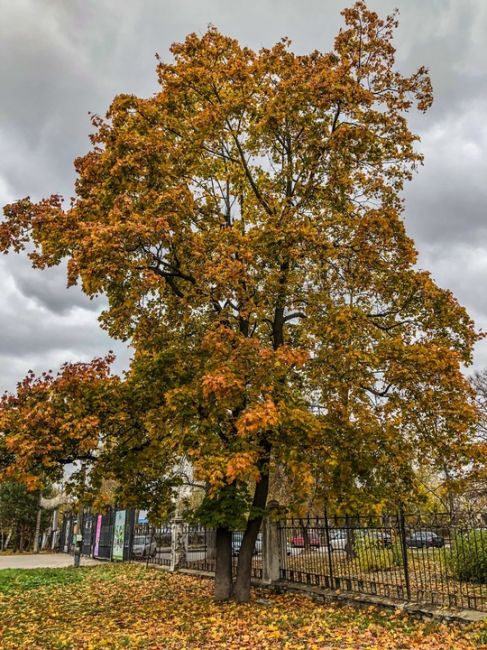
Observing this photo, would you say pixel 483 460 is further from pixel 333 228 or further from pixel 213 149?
pixel 213 149

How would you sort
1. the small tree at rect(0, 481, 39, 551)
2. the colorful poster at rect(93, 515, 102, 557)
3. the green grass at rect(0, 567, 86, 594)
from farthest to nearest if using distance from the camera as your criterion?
1. the small tree at rect(0, 481, 39, 551)
2. the colorful poster at rect(93, 515, 102, 557)
3. the green grass at rect(0, 567, 86, 594)

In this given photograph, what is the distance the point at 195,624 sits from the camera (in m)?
8.41

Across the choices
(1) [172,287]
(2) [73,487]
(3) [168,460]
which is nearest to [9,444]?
(2) [73,487]

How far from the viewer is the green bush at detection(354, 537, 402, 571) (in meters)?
9.98

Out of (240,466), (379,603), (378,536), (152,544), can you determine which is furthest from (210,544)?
(240,466)

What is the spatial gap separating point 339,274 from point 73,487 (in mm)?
7060

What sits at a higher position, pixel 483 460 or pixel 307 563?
pixel 483 460

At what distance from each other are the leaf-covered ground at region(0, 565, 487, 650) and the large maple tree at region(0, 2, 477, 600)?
4.44ft

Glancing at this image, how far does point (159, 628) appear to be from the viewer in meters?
8.28

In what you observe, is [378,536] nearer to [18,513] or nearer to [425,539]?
[425,539]

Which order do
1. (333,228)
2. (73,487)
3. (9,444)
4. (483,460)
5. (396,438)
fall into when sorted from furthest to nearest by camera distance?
1. (333,228)
2. (73,487)
3. (396,438)
4. (483,460)
5. (9,444)

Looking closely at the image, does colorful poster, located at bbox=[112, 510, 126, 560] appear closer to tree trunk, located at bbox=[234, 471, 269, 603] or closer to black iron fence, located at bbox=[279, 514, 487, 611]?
black iron fence, located at bbox=[279, 514, 487, 611]

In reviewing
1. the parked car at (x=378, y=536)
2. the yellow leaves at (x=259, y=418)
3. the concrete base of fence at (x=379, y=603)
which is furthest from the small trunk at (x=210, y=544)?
the yellow leaves at (x=259, y=418)

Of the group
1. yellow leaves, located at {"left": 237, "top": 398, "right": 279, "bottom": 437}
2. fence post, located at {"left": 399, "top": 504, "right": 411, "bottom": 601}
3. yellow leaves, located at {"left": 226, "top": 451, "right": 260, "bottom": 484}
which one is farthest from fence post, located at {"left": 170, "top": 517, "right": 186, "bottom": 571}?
yellow leaves, located at {"left": 237, "top": 398, "right": 279, "bottom": 437}
